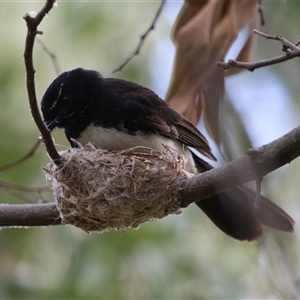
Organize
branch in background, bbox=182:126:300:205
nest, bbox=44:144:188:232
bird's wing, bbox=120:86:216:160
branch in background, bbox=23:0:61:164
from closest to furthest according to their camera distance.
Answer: branch in background, bbox=23:0:61:164, branch in background, bbox=182:126:300:205, nest, bbox=44:144:188:232, bird's wing, bbox=120:86:216:160

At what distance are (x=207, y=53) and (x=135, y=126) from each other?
0.69 metres

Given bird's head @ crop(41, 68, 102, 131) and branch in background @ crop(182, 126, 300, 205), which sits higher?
branch in background @ crop(182, 126, 300, 205)

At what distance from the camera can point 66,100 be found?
3975mm

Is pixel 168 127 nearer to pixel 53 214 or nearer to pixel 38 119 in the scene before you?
Answer: pixel 53 214

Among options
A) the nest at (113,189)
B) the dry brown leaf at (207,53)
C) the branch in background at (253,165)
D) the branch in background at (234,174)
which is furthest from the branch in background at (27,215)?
the dry brown leaf at (207,53)

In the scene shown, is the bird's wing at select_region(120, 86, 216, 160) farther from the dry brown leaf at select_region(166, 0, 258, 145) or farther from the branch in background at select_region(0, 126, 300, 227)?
the branch in background at select_region(0, 126, 300, 227)

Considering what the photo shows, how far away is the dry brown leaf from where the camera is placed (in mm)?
3971

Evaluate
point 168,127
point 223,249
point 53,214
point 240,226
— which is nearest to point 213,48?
point 168,127

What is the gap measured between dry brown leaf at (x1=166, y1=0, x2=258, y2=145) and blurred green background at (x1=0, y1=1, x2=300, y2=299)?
0.59 m

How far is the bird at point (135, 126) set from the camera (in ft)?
12.6

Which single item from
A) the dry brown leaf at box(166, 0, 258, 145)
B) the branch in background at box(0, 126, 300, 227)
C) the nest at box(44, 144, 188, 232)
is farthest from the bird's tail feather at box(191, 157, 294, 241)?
the branch in background at box(0, 126, 300, 227)

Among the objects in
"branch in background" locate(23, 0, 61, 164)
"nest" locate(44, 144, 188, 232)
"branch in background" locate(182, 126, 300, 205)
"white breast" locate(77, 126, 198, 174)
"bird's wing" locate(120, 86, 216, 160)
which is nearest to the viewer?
"branch in background" locate(23, 0, 61, 164)

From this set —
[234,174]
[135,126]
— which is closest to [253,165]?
[234,174]

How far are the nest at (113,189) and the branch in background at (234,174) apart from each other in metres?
0.17
